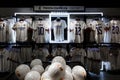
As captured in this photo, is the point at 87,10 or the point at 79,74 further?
the point at 87,10

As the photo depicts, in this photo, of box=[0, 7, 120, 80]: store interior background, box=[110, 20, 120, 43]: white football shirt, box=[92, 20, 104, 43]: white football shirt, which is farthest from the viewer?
box=[0, 7, 120, 80]: store interior background

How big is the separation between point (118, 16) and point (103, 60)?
1.64 metres

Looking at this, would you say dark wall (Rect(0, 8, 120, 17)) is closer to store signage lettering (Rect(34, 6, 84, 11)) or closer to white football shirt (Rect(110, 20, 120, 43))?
white football shirt (Rect(110, 20, 120, 43))

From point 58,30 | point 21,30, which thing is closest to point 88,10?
point 58,30

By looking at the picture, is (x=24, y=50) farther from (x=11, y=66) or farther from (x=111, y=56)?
(x=111, y=56)

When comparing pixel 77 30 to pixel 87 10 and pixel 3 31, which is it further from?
pixel 3 31

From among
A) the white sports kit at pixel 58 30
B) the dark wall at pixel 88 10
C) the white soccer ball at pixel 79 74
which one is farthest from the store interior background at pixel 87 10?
the white soccer ball at pixel 79 74

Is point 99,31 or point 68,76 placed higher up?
point 99,31

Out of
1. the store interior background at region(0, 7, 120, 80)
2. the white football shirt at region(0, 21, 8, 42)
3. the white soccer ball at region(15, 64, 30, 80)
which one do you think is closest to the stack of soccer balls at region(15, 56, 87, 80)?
the white soccer ball at region(15, 64, 30, 80)

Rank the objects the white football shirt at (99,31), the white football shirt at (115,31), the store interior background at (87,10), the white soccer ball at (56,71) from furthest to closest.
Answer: the store interior background at (87,10), the white football shirt at (115,31), the white football shirt at (99,31), the white soccer ball at (56,71)

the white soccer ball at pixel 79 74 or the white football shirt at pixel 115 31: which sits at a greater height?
the white football shirt at pixel 115 31

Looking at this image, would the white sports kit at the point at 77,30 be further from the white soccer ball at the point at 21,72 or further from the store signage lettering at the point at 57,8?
the white soccer ball at the point at 21,72

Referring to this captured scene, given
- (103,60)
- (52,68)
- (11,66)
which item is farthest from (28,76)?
(103,60)

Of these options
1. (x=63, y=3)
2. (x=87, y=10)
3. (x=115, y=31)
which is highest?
(x=63, y=3)
